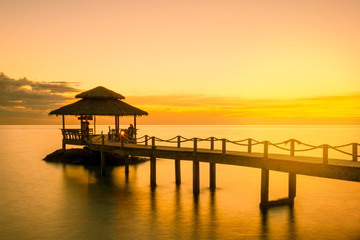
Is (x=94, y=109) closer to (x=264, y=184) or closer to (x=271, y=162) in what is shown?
(x=264, y=184)

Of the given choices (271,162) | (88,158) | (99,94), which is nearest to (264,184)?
(271,162)

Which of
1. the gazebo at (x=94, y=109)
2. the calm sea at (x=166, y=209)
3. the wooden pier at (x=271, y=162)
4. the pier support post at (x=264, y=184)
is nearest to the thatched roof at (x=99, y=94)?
the gazebo at (x=94, y=109)

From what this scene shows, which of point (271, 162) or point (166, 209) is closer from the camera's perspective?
point (271, 162)

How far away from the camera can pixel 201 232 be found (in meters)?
14.0

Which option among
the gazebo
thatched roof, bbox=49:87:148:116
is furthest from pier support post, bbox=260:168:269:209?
thatched roof, bbox=49:87:148:116

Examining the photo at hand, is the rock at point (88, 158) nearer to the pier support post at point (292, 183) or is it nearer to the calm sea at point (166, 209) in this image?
the calm sea at point (166, 209)

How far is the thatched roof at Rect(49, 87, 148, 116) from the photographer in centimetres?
2964

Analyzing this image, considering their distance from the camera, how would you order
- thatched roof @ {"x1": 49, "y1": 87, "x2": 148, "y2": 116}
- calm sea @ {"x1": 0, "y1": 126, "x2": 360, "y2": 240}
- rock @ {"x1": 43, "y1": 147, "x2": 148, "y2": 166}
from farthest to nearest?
rock @ {"x1": 43, "y1": 147, "x2": 148, "y2": 166}
thatched roof @ {"x1": 49, "y1": 87, "x2": 148, "y2": 116}
calm sea @ {"x1": 0, "y1": 126, "x2": 360, "y2": 240}

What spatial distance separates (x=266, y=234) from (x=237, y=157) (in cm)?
396

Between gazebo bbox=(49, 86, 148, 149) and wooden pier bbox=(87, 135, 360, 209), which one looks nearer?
wooden pier bbox=(87, 135, 360, 209)

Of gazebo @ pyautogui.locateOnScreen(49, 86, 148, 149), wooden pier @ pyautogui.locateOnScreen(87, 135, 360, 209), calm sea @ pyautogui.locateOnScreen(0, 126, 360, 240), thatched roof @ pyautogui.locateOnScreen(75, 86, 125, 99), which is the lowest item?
calm sea @ pyautogui.locateOnScreen(0, 126, 360, 240)

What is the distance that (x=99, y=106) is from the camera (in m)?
30.3

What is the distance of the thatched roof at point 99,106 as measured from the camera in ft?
97.2

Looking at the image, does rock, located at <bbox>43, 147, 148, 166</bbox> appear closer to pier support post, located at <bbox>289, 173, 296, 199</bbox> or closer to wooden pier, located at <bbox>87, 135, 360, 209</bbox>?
wooden pier, located at <bbox>87, 135, 360, 209</bbox>
